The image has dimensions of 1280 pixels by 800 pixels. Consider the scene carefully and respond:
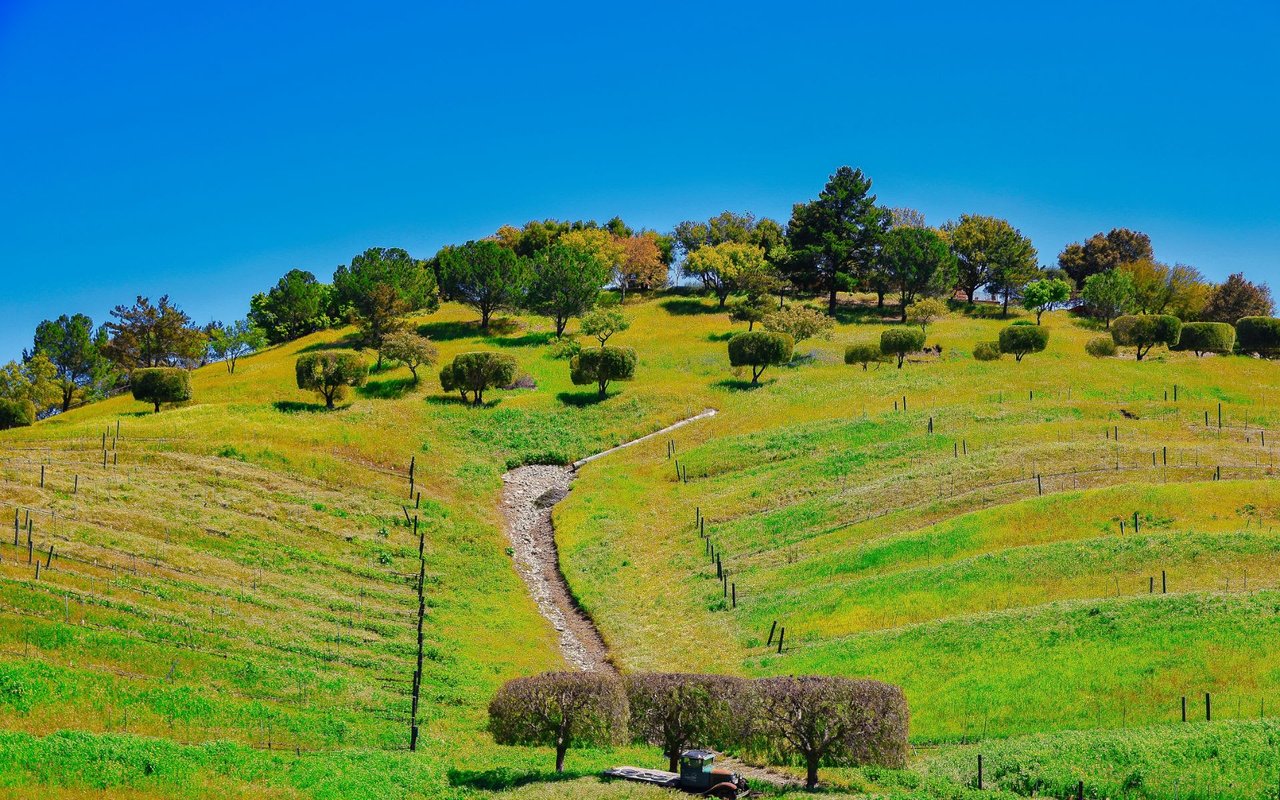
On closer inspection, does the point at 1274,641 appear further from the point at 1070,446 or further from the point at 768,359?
the point at 768,359

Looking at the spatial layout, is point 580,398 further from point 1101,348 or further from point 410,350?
point 1101,348

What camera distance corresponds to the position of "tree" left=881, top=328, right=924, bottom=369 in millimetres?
112875

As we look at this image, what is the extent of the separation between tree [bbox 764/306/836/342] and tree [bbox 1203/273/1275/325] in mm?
64557

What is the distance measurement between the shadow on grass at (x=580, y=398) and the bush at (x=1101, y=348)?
52643mm

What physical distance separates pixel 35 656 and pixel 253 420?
53.8 meters

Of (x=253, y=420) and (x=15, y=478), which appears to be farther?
(x=253, y=420)

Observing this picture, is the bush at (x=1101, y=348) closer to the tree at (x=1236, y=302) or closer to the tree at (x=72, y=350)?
the tree at (x=1236, y=302)

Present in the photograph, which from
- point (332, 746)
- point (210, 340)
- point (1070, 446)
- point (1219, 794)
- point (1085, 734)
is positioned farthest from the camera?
point (210, 340)

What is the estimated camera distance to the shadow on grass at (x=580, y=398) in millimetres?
106000

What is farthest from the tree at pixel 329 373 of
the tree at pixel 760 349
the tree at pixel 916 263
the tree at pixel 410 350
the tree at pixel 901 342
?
the tree at pixel 916 263

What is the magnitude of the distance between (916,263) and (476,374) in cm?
7112

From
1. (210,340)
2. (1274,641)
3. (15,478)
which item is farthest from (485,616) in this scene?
(210,340)

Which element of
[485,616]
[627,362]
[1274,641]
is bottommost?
[485,616]

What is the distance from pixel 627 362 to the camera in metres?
108
